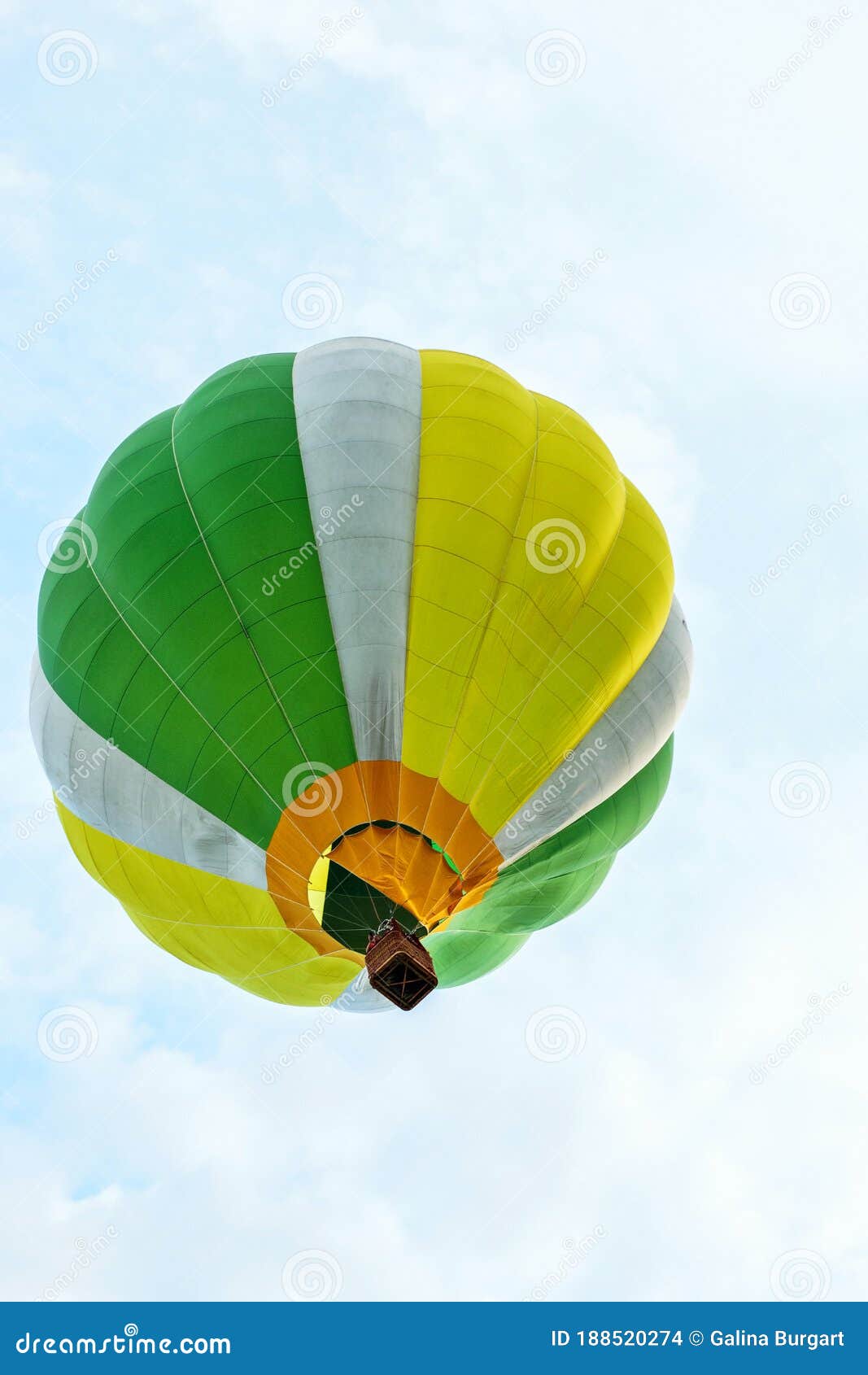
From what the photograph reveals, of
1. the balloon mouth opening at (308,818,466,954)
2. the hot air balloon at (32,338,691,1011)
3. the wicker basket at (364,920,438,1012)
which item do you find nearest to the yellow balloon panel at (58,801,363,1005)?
the hot air balloon at (32,338,691,1011)

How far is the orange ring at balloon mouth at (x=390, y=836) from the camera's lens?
11.6 metres

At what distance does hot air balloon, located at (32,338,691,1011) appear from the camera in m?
11.7

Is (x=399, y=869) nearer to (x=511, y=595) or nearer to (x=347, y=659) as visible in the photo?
(x=347, y=659)

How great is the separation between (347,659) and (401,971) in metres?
3.07

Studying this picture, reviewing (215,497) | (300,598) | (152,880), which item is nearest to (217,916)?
(152,880)

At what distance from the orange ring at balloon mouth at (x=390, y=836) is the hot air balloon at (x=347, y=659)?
0.03m

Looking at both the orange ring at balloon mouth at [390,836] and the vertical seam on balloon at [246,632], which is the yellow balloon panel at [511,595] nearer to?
the orange ring at balloon mouth at [390,836]

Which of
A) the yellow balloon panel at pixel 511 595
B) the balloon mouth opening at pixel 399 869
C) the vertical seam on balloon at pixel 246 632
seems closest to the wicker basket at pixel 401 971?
the balloon mouth opening at pixel 399 869

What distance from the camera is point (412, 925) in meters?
12.7

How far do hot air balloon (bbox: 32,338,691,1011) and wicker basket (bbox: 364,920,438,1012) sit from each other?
0.02 meters

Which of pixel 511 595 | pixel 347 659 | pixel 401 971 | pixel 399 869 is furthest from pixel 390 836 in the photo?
pixel 511 595

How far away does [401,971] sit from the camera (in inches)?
439

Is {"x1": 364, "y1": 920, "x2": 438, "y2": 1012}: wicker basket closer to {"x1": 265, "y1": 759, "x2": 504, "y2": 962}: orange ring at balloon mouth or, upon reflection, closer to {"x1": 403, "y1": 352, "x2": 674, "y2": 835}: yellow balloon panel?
{"x1": 265, "y1": 759, "x2": 504, "y2": 962}: orange ring at balloon mouth

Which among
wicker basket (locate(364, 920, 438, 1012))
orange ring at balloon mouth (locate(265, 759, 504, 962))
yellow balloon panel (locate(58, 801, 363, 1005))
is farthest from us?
yellow balloon panel (locate(58, 801, 363, 1005))
